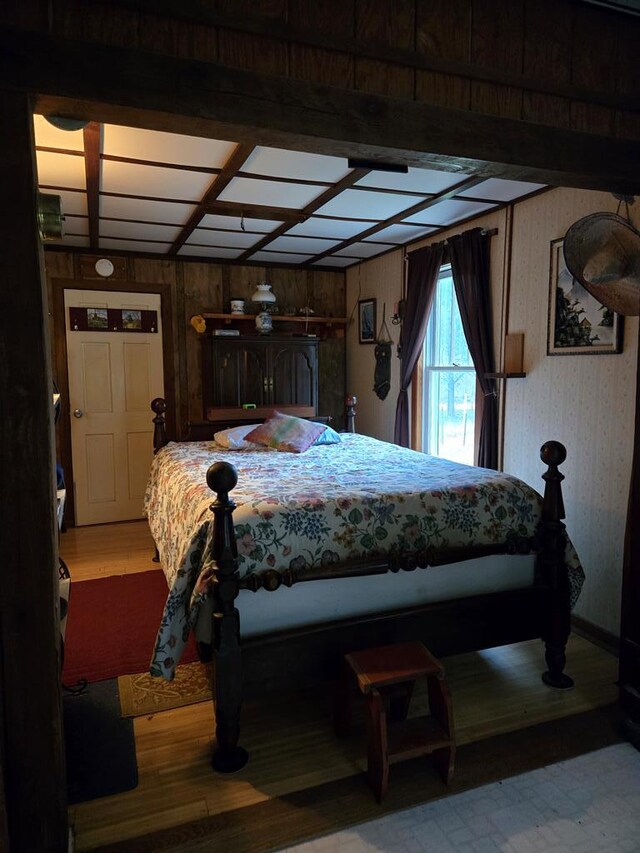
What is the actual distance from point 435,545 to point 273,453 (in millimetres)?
1646

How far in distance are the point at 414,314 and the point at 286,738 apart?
127 inches

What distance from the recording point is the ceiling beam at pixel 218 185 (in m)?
2.64

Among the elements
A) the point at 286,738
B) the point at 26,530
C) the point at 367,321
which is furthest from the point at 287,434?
the point at 26,530

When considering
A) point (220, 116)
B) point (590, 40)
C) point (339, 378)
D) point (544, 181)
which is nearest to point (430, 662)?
point (544, 181)

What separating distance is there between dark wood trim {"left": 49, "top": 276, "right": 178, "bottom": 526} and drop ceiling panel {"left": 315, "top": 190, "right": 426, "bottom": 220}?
2.09 metres

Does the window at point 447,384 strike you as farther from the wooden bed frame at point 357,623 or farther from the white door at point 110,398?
the white door at point 110,398

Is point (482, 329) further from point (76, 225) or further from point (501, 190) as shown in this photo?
point (76, 225)

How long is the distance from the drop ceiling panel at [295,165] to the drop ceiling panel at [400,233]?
1.19m

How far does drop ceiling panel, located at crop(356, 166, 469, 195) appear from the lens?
294cm

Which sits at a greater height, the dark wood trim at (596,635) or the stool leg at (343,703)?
the stool leg at (343,703)

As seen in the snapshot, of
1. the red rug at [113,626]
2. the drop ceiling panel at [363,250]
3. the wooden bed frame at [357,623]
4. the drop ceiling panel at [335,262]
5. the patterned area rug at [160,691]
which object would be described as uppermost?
the drop ceiling panel at [363,250]

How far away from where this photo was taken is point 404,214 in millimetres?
3738

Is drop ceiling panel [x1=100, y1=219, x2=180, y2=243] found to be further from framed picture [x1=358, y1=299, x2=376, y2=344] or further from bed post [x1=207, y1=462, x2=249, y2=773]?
bed post [x1=207, y1=462, x2=249, y2=773]

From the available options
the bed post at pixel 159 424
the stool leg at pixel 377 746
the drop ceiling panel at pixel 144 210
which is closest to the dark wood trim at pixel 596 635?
the stool leg at pixel 377 746
